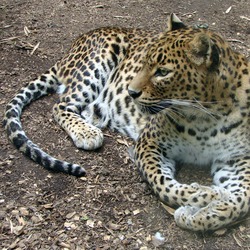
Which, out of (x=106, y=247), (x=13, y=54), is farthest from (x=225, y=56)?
(x=13, y=54)

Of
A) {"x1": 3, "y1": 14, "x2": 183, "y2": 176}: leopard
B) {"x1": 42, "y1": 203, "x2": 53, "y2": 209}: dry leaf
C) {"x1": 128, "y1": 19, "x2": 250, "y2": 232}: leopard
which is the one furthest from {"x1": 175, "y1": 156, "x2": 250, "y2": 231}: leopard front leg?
{"x1": 3, "y1": 14, "x2": 183, "y2": 176}: leopard

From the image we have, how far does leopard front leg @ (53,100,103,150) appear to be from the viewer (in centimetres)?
714

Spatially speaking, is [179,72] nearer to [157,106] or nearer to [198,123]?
[157,106]

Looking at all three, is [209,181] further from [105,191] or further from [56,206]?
[56,206]

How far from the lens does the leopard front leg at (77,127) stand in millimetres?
7141

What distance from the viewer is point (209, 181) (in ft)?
21.8

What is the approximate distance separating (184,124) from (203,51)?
1.02 metres

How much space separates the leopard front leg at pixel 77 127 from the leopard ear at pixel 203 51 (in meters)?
1.90

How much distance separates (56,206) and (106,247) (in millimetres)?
833

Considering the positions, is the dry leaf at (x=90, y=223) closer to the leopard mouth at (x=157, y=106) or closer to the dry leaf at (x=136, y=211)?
the dry leaf at (x=136, y=211)

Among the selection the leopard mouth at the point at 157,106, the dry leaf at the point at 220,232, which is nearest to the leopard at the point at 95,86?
the leopard mouth at the point at 157,106

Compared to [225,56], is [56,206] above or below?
below

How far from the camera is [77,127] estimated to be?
7418 millimetres

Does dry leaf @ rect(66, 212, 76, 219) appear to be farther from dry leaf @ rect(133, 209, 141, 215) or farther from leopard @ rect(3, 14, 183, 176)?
leopard @ rect(3, 14, 183, 176)
